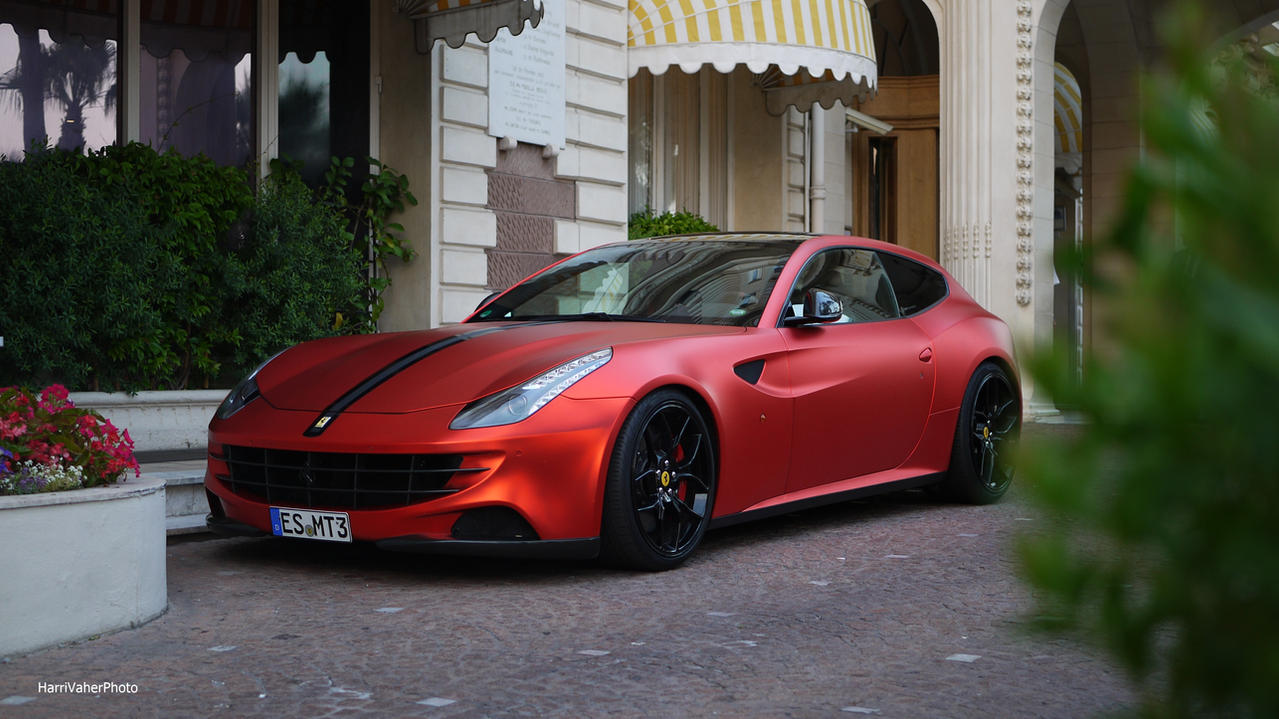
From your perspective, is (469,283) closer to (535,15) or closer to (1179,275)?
(535,15)

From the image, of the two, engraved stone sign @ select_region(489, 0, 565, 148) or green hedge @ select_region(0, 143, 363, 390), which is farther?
engraved stone sign @ select_region(489, 0, 565, 148)

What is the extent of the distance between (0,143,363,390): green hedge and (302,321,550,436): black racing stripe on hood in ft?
10.4

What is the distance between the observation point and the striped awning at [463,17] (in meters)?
9.68

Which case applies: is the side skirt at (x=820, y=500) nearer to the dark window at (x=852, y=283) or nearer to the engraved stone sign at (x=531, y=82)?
the dark window at (x=852, y=283)

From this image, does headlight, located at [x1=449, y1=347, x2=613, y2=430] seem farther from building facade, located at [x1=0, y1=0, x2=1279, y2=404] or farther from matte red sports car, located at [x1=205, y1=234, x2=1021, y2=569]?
building facade, located at [x1=0, y1=0, x2=1279, y2=404]

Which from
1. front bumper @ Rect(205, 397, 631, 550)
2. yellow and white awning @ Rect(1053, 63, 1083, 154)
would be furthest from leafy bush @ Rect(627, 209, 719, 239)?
yellow and white awning @ Rect(1053, 63, 1083, 154)

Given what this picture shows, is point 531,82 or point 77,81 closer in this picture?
point 77,81

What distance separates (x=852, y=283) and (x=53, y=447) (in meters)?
3.74

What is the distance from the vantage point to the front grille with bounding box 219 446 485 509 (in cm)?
470

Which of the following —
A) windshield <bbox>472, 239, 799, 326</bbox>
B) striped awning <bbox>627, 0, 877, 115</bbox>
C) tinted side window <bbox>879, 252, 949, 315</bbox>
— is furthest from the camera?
striped awning <bbox>627, 0, 877, 115</bbox>

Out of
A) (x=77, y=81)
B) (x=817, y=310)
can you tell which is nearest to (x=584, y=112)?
(x=77, y=81)

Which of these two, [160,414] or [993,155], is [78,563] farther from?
Answer: [993,155]

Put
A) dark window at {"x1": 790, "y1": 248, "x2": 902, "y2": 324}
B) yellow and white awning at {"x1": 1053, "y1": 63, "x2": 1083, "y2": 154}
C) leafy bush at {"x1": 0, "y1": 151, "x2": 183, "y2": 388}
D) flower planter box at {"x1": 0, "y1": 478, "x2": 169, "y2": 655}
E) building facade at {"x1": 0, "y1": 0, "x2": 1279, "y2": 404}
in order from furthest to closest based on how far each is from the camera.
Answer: yellow and white awning at {"x1": 1053, "y1": 63, "x2": 1083, "y2": 154}, building facade at {"x1": 0, "y1": 0, "x2": 1279, "y2": 404}, leafy bush at {"x1": 0, "y1": 151, "x2": 183, "y2": 388}, dark window at {"x1": 790, "y1": 248, "x2": 902, "y2": 324}, flower planter box at {"x1": 0, "y1": 478, "x2": 169, "y2": 655}

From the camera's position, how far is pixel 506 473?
4648mm
